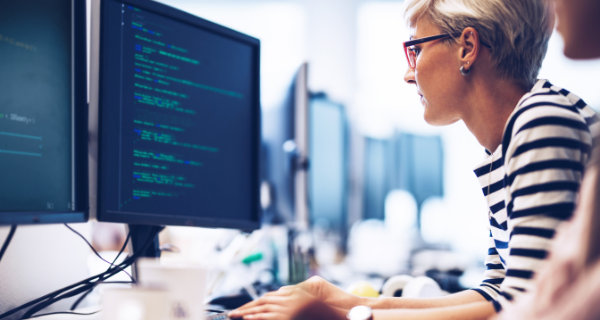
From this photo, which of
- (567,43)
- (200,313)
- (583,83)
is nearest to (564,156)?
(567,43)

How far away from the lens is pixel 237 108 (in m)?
1.08

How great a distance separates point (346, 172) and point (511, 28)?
1536 mm

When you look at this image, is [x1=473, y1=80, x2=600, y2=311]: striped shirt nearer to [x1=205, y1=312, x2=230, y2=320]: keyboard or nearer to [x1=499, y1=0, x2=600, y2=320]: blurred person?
[x1=499, y1=0, x2=600, y2=320]: blurred person

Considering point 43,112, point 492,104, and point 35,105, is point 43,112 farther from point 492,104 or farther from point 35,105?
point 492,104

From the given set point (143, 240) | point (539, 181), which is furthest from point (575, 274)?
point (143, 240)

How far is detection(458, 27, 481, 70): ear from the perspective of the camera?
0.86m

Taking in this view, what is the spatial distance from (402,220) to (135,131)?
3025 millimetres

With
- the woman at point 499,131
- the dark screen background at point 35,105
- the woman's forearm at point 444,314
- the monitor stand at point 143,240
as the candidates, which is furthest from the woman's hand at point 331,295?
the dark screen background at point 35,105

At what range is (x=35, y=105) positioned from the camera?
0.74 m

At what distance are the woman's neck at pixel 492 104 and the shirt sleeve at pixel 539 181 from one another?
205 millimetres

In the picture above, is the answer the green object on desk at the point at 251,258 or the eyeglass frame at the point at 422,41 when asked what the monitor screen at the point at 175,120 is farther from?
the green object on desk at the point at 251,258

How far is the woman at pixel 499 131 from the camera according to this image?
61cm

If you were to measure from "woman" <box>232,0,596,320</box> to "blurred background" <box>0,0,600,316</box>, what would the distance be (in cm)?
10

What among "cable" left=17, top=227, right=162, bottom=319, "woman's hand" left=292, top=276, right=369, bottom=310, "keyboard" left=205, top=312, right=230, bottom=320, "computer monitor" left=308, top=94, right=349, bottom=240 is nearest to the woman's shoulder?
"woman's hand" left=292, top=276, right=369, bottom=310
